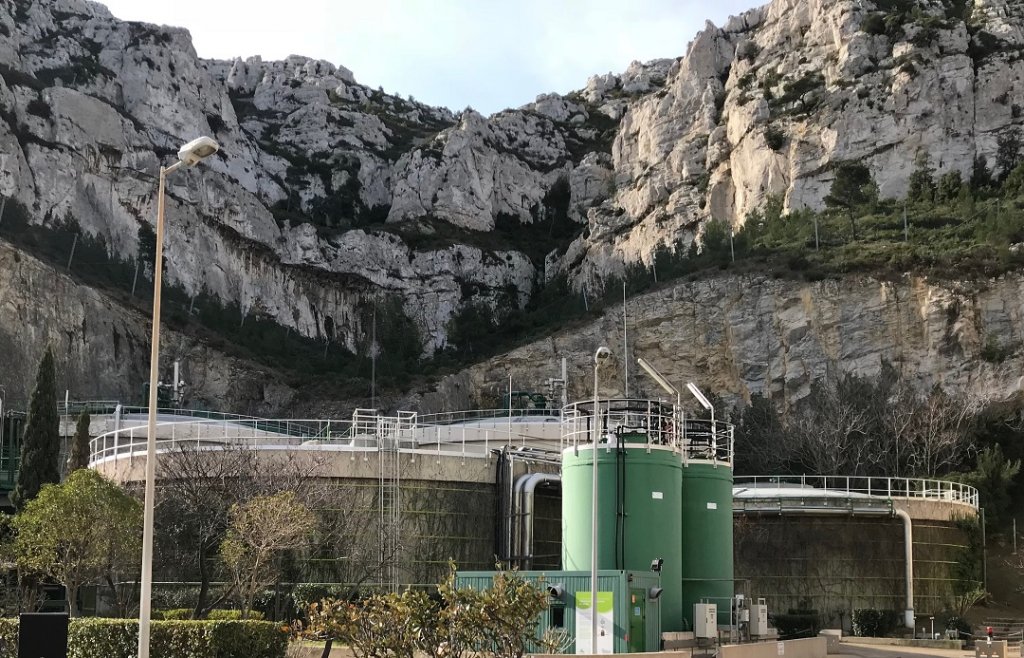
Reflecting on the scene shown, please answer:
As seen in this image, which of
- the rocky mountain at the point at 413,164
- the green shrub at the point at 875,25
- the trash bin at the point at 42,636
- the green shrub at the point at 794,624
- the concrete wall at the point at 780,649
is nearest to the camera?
the trash bin at the point at 42,636

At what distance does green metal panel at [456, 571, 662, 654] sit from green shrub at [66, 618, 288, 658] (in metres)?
7.24

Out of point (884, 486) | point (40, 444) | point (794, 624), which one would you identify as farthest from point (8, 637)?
point (884, 486)

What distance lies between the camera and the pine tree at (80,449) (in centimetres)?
4731

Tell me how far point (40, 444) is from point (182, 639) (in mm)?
25898

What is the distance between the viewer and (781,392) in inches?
3627

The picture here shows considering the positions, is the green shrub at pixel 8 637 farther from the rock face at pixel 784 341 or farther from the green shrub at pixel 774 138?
the green shrub at pixel 774 138

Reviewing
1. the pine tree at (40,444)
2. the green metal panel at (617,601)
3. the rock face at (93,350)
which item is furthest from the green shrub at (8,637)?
the rock face at (93,350)

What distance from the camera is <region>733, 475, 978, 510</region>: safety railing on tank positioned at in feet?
190

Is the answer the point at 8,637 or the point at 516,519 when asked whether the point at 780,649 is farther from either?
the point at 8,637

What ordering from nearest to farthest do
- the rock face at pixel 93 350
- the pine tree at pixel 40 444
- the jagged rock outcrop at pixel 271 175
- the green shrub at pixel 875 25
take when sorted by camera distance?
the pine tree at pixel 40 444 < the rock face at pixel 93 350 < the jagged rock outcrop at pixel 271 175 < the green shrub at pixel 875 25

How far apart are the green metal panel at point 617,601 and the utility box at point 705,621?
2309mm

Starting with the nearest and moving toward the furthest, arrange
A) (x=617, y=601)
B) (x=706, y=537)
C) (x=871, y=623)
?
(x=617, y=601)
(x=706, y=537)
(x=871, y=623)

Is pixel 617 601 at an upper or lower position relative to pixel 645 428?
lower

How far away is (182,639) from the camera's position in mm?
28547
